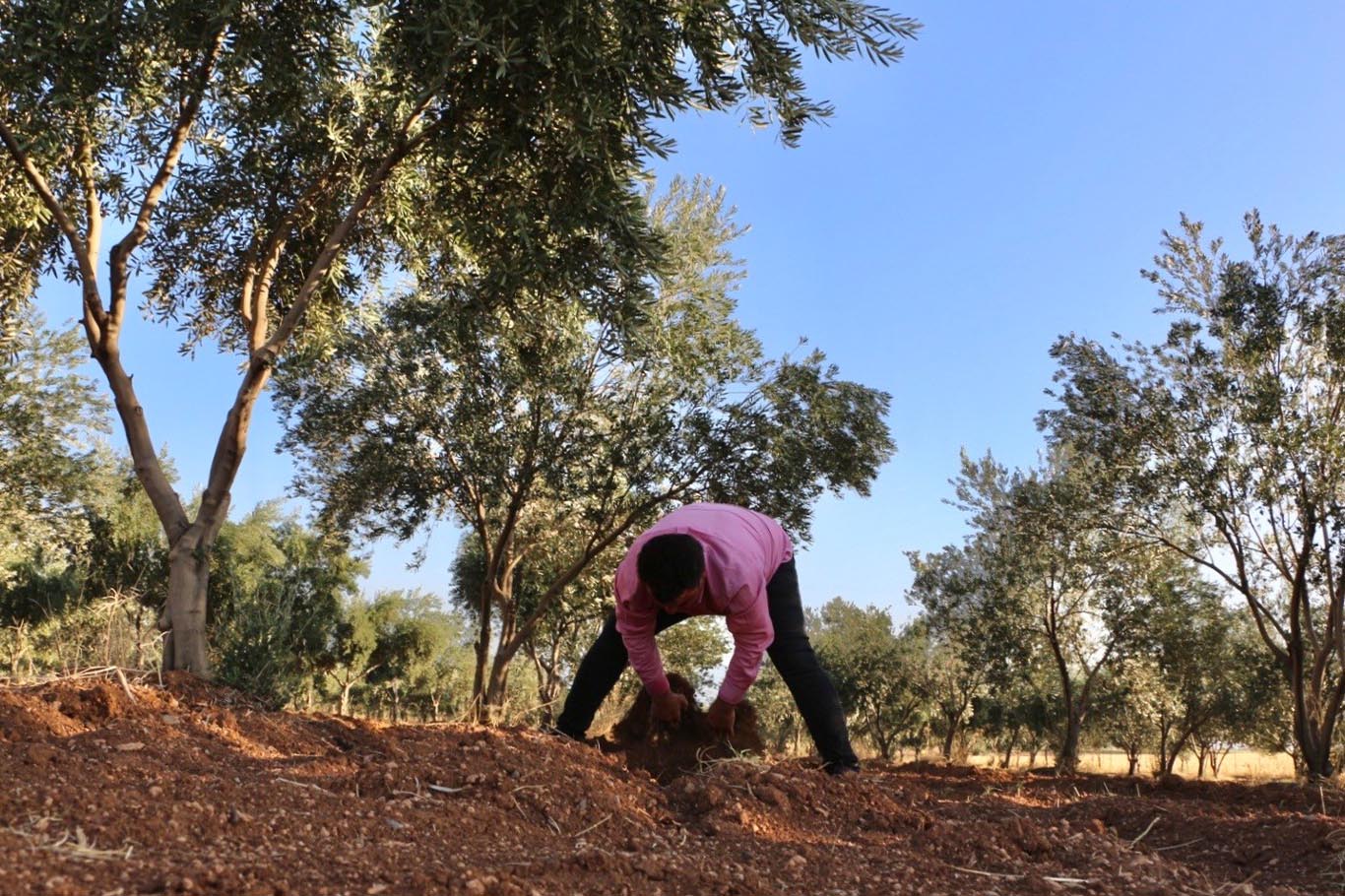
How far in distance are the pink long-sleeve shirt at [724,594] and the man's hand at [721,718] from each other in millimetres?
114

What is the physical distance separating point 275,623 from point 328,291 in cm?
387

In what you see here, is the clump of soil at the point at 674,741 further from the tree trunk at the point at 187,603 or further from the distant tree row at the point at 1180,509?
the distant tree row at the point at 1180,509

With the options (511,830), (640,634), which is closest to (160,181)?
(640,634)

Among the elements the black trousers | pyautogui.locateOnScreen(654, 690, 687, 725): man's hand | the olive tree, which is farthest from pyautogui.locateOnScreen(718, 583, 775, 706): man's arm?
the olive tree

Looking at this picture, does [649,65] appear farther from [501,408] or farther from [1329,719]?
[1329,719]

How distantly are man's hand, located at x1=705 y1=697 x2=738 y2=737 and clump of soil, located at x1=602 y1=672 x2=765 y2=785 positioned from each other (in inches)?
2.3

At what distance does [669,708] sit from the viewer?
6.20 m

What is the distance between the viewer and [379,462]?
49.2 ft

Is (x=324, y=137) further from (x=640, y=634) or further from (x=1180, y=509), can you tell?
(x=1180, y=509)

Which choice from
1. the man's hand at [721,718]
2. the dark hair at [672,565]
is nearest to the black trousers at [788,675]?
the man's hand at [721,718]

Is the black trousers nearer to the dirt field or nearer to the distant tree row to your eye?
the dirt field

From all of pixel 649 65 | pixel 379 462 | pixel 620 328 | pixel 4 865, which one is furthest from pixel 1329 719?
pixel 4 865

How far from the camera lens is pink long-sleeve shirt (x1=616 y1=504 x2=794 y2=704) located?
5281 mm

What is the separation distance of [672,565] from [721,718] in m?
1.78
